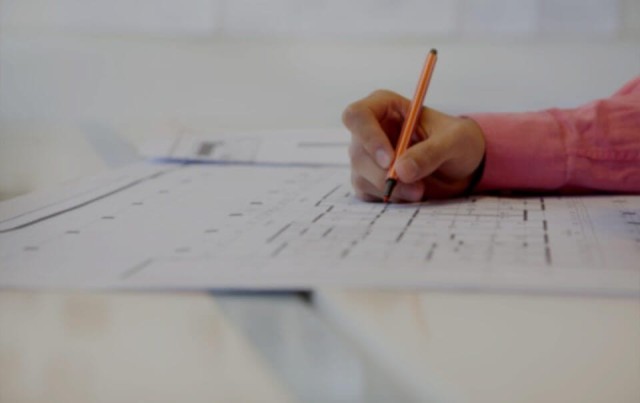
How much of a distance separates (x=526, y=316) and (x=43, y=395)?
196mm

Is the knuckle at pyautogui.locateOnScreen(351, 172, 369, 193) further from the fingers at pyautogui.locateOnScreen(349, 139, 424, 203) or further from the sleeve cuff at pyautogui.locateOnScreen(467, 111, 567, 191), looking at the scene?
the sleeve cuff at pyautogui.locateOnScreen(467, 111, 567, 191)

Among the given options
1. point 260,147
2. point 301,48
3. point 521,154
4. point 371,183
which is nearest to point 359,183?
point 371,183

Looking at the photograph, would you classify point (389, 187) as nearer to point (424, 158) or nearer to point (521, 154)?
point (424, 158)

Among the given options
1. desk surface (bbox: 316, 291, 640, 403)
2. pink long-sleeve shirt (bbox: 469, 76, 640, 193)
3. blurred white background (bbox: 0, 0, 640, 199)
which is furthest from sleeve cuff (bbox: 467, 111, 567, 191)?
blurred white background (bbox: 0, 0, 640, 199)

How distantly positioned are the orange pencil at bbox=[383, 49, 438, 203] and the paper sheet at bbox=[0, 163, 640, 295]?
18 millimetres

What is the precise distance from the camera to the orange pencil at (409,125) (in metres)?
0.67

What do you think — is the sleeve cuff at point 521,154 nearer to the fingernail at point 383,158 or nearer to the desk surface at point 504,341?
the fingernail at point 383,158

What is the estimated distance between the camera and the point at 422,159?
0.67 m

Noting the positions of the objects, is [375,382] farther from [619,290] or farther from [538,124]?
[538,124]

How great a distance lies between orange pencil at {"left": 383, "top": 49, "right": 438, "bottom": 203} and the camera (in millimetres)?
667

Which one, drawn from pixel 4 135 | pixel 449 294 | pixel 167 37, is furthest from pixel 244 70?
pixel 449 294

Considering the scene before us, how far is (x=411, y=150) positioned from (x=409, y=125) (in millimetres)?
31

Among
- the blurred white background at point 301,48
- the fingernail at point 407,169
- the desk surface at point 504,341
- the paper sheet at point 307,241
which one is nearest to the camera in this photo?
the desk surface at point 504,341

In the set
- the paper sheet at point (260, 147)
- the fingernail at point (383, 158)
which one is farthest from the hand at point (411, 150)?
the paper sheet at point (260, 147)
